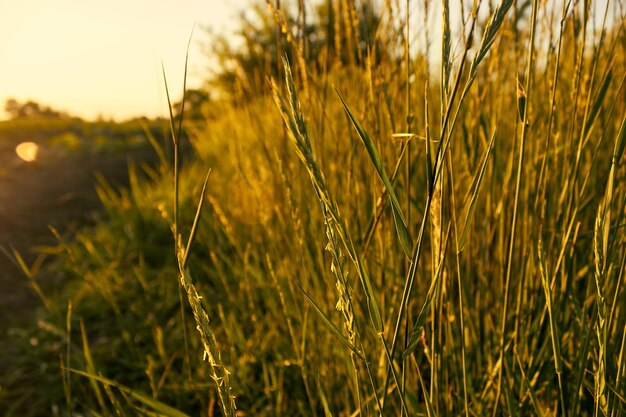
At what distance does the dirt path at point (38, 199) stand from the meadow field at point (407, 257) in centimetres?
60

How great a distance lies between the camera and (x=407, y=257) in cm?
46

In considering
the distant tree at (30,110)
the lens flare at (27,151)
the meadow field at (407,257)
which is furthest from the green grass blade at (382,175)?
the distant tree at (30,110)

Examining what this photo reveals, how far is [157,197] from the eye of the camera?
3.07m

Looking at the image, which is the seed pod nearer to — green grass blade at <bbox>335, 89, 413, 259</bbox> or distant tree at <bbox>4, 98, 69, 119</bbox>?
green grass blade at <bbox>335, 89, 413, 259</bbox>

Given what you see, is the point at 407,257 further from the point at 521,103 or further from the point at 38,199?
the point at 38,199

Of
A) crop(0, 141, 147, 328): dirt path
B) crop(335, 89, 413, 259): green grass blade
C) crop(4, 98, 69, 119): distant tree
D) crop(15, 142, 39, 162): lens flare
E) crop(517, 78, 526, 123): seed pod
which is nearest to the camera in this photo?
crop(335, 89, 413, 259): green grass blade

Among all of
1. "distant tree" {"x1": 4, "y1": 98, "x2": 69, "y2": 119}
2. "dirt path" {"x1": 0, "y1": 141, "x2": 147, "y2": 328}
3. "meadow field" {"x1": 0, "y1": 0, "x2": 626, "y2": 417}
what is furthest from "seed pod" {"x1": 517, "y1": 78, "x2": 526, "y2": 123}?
"distant tree" {"x1": 4, "y1": 98, "x2": 69, "y2": 119}

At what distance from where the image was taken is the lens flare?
5561 millimetres

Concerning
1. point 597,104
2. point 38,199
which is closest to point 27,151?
point 38,199

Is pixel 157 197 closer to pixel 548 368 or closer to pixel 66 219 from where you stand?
pixel 66 219

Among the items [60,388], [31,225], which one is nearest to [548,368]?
[60,388]

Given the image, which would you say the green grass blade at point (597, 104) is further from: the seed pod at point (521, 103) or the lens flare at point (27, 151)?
the lens flare at point (27, 151)

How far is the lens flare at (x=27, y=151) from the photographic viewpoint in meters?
5.56

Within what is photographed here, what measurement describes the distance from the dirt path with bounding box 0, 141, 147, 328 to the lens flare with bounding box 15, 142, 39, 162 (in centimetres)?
6
